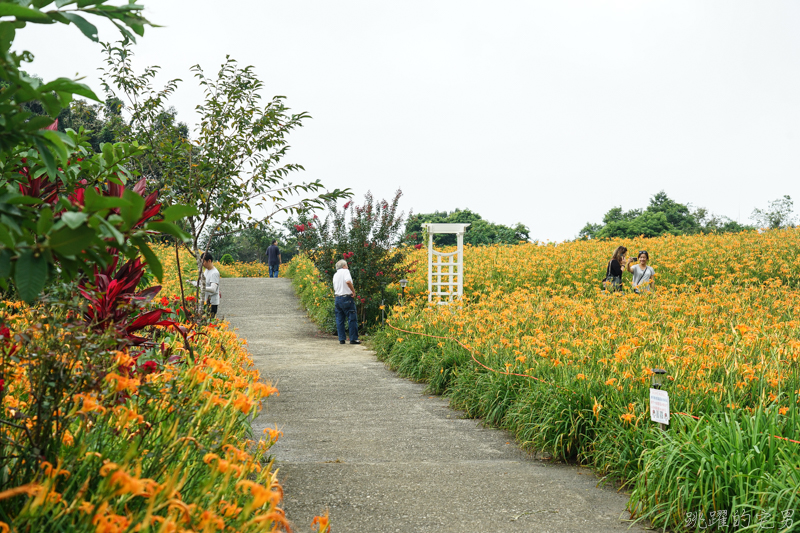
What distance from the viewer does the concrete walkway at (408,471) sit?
3.17m

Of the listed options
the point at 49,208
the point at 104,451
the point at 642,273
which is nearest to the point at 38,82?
the point at 49,208

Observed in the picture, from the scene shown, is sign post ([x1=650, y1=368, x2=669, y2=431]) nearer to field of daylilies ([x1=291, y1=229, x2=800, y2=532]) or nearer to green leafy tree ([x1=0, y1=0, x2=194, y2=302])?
field of daylilies ([x1=291, y1=229, x2=800, y2=532])

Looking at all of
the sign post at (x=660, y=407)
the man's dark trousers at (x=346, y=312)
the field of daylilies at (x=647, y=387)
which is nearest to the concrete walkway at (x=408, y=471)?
the field of daylilies at (x=647, y=387)

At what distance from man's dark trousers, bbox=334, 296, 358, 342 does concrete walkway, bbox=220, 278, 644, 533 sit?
2.81m

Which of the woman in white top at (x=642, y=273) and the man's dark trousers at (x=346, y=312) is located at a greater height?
the woman in white top at (x=642, y=273)

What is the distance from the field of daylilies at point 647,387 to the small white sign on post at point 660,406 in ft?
0.26

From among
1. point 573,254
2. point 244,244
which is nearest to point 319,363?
point 573,254

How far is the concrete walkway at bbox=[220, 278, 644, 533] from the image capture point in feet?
Result: 10.4

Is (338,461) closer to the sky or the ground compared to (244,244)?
closer to the ground

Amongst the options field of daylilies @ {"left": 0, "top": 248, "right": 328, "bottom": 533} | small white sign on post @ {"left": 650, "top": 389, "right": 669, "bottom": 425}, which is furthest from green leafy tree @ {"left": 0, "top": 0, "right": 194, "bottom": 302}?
small white sign on post @ {"left": 650, "top": 389, "right": 669, "bottom": 425}

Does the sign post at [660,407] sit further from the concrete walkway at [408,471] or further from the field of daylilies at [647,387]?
the concrete walkway at [408,471]

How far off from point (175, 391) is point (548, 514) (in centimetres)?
207

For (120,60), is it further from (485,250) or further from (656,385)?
(485,250)

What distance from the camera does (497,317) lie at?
7059mm
